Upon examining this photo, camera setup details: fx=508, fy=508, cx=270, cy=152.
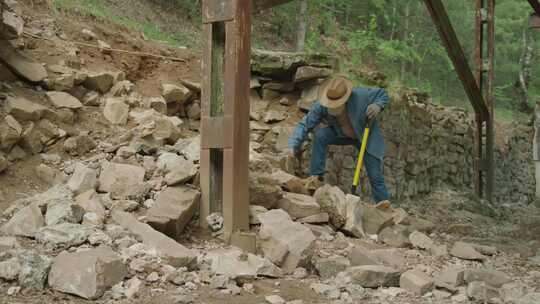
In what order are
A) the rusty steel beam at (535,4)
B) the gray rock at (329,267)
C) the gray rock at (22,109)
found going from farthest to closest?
the rusty steel beam at (535,4), the gray rock at (22,109), the gray rock at (329,267)

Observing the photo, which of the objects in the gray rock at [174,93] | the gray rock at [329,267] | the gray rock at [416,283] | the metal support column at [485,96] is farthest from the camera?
the metal support column at [485,96]

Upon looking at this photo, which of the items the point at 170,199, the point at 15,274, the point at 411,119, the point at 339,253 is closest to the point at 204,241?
the point at 170,199

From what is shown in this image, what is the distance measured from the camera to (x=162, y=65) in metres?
6.92

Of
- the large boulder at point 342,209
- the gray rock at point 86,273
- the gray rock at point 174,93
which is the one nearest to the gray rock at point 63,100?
the gray rock at point 174,93

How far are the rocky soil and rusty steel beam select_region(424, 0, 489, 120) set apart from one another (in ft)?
4.97

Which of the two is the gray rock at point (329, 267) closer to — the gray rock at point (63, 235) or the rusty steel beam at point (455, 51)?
the gray rock at point (63, 235)

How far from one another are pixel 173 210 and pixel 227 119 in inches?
29.2

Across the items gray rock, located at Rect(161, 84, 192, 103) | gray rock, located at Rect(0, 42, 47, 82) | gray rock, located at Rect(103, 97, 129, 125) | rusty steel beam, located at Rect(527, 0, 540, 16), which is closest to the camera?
gray rock, located at Rect(0, 42, 47, 82)

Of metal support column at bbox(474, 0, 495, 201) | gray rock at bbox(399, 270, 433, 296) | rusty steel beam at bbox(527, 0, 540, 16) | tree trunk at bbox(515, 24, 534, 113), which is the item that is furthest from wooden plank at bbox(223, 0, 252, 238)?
tree trunk at bbox(515, 24, 534, 113)

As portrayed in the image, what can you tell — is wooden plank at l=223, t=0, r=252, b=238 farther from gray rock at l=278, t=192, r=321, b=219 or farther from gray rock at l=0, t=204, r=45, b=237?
gray rock at l=0, t=204, r=45, b=237

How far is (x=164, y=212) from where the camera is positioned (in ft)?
11.3

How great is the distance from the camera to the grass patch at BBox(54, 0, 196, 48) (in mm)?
7340

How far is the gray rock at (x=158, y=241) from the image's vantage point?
9.86 ft

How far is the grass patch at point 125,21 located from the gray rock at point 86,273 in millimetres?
5276
